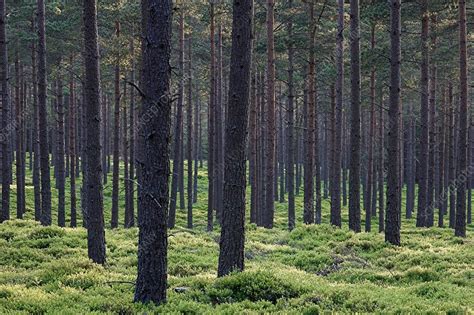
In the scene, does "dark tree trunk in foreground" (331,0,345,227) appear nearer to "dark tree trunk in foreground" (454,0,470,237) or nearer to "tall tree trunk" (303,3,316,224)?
"tall tree trunk" (303,3,316,224)

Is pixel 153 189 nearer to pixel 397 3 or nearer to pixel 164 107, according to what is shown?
pixel 164 107

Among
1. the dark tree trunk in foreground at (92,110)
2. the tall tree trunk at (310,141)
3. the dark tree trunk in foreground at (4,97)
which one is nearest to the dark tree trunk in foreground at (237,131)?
the dark tree trunk in foreground at (92,110)

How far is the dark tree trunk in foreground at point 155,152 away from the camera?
8.37 meters

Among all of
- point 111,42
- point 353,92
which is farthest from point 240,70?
point 111,42

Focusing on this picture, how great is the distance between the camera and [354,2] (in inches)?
742

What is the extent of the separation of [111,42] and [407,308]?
1833 centimetres

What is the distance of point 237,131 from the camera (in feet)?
33.4

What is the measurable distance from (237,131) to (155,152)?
7.48 feet

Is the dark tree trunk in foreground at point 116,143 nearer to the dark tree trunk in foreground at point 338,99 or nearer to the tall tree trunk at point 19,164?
the tall tree trunk at point 19,164

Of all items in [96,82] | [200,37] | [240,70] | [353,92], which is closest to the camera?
[240,70]

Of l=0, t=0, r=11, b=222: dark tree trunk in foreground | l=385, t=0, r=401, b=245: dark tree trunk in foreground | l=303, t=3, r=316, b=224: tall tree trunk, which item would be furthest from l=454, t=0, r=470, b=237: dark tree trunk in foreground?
l=0, t=0, r=11, b=222: dark tree trunk in foreground

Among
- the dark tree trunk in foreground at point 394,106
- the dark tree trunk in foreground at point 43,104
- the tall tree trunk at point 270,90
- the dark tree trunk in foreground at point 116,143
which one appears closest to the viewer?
the dark tree trunk in foreground at point 394,106

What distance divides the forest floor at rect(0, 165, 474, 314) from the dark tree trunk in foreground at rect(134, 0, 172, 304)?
2.33 ft

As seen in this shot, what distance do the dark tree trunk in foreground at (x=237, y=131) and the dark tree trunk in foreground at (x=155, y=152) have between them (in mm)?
1963
